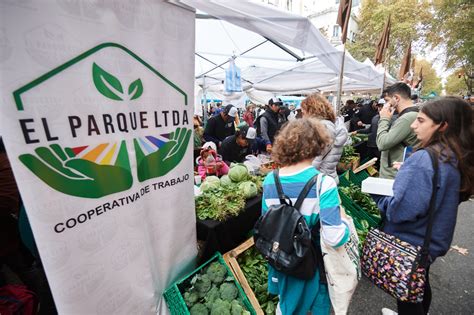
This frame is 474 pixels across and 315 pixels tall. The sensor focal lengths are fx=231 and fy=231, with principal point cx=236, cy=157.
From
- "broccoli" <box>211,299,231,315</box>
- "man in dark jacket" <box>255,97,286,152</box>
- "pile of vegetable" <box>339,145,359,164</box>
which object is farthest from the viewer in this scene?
"man in dark jacket" <box>255,97,286,152</box>

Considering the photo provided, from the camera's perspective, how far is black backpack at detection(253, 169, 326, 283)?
56.2 inches

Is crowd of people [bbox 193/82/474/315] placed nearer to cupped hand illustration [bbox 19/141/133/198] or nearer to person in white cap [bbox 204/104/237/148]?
cupped hand illustration [bbox 19/141/133/198]

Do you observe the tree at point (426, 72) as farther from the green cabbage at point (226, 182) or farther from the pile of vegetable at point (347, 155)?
the green cabbage at point (226, 182)

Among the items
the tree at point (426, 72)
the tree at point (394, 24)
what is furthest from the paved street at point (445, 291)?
the tree at point (426, 72)

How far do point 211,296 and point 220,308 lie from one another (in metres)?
0.14

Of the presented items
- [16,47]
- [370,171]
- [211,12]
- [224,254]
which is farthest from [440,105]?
[370,171]

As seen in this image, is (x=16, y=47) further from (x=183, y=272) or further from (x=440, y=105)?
(x=440, y=105)

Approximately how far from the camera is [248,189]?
2.59m

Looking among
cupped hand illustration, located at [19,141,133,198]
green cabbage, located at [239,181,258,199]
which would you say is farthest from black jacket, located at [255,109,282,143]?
cupped hand illustration, located at [19,141,133,198]

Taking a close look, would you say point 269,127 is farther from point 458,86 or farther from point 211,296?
point 458,86

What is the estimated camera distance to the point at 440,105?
159 cm

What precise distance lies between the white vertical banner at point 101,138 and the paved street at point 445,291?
216 centimetres

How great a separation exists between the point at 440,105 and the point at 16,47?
244 cm

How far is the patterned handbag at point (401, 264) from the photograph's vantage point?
1621 mm
